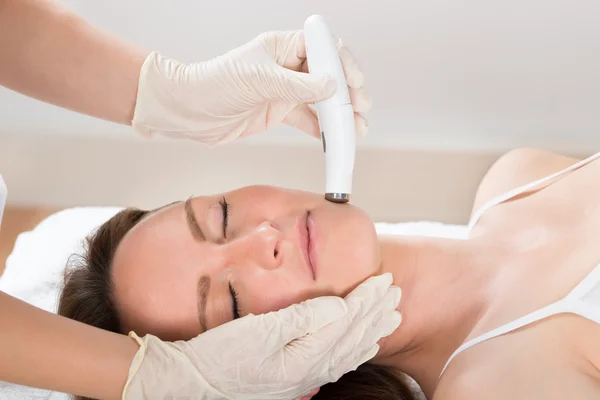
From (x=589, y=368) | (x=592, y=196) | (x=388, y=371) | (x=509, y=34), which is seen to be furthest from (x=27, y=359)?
(x=509, y=34)

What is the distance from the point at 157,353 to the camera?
41.3 inches

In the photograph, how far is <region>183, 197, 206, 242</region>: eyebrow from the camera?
119 centimetres

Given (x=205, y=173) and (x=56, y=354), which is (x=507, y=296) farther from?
(x=205, y=173)

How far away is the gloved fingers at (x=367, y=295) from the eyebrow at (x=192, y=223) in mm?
305

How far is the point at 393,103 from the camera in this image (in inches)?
71.3

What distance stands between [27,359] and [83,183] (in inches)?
46.5

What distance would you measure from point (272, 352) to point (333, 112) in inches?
18.4

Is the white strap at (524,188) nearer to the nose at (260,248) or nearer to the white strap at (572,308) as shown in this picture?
the white strap at (572,308)

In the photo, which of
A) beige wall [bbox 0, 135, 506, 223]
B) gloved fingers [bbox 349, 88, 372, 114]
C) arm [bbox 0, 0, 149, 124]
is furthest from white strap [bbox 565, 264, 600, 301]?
arm [bbox 0, 0, 149, 124]

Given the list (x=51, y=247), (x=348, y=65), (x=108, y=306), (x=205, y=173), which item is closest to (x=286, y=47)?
(x=348, y=65)

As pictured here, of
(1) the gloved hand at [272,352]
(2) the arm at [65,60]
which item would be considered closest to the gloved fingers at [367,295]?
(1) the gloved hand at [272,352]

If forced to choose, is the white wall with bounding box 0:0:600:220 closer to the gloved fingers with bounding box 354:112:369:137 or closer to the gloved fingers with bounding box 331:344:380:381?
the gloved fingers with bounding box 354:112:369:137

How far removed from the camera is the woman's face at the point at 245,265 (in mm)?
1154

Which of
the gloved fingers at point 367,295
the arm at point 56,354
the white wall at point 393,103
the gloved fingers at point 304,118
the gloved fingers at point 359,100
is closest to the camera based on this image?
the arm at point 56,354
